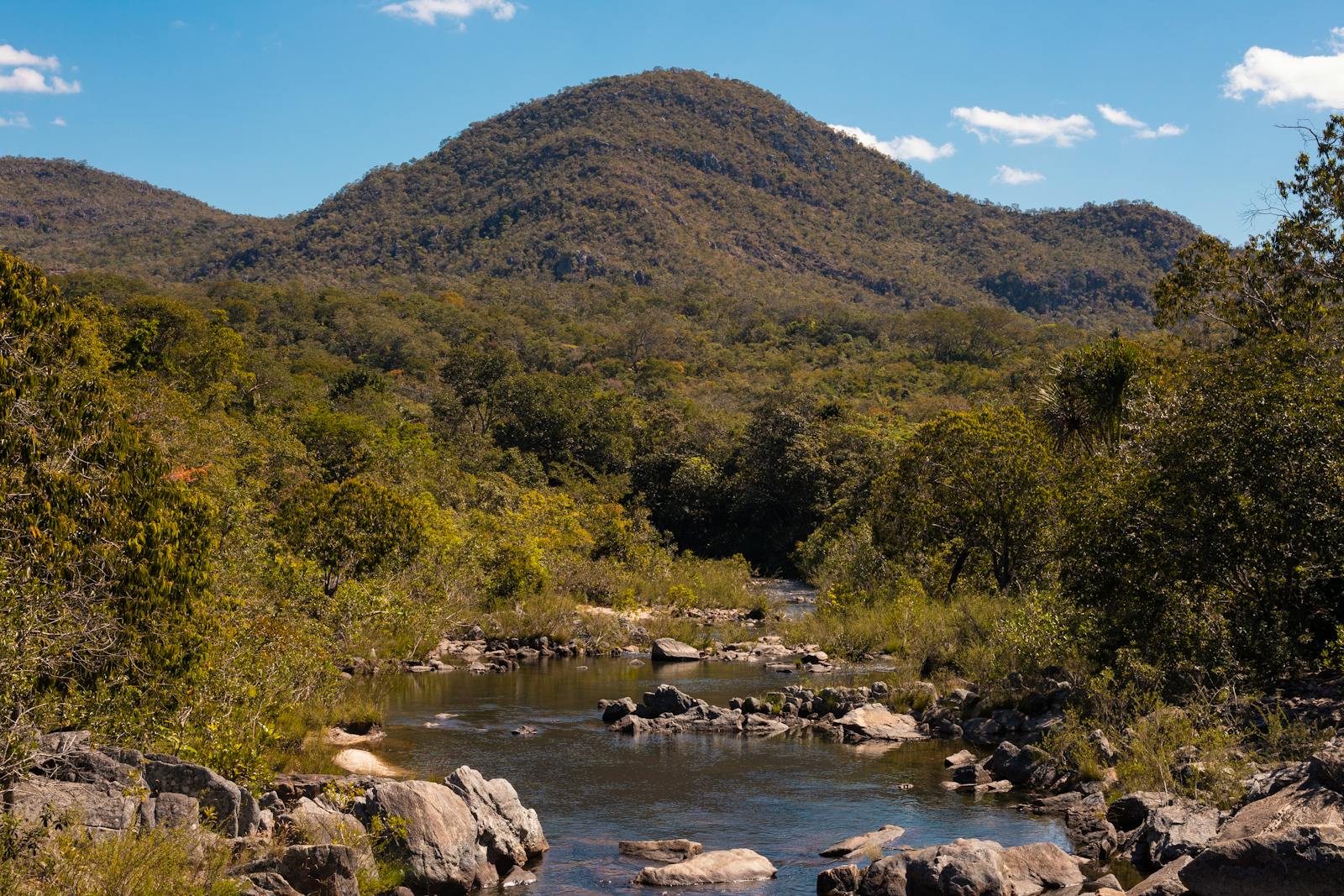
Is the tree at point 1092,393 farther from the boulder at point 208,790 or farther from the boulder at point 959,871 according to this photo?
the boulder at point 208,790

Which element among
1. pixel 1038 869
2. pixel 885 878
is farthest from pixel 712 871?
pixel 1038 869

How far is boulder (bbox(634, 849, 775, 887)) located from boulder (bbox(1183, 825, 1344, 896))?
5358 millimetres

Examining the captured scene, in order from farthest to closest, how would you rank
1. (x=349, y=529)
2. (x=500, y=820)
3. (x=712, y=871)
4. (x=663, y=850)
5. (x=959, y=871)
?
1. (x=349, y=529)
2. (x=663, y=850)
3. (x=500, y=820)
4. (x=712, y=871)
5. (x=959, y=871)

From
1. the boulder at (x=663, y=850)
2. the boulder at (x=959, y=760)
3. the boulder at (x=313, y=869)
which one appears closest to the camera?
the boulder at (x=313, y=869)

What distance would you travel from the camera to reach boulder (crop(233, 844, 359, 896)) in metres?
12.4

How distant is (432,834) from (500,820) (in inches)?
55.0

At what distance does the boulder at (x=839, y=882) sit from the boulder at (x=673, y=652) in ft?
69.2

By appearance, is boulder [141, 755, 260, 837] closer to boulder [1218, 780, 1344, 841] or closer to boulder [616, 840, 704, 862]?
boulder [616, 840, 704, 862]

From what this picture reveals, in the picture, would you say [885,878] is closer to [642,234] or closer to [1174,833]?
[1174,833]

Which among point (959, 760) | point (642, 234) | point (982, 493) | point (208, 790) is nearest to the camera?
point (208, 790)

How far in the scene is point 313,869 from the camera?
41.0ft

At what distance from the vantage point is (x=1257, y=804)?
13.1m

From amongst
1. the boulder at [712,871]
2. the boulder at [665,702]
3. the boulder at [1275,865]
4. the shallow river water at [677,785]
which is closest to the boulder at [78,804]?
the shallow river water at [677,785]

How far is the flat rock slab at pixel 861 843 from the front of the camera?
15539 mm
